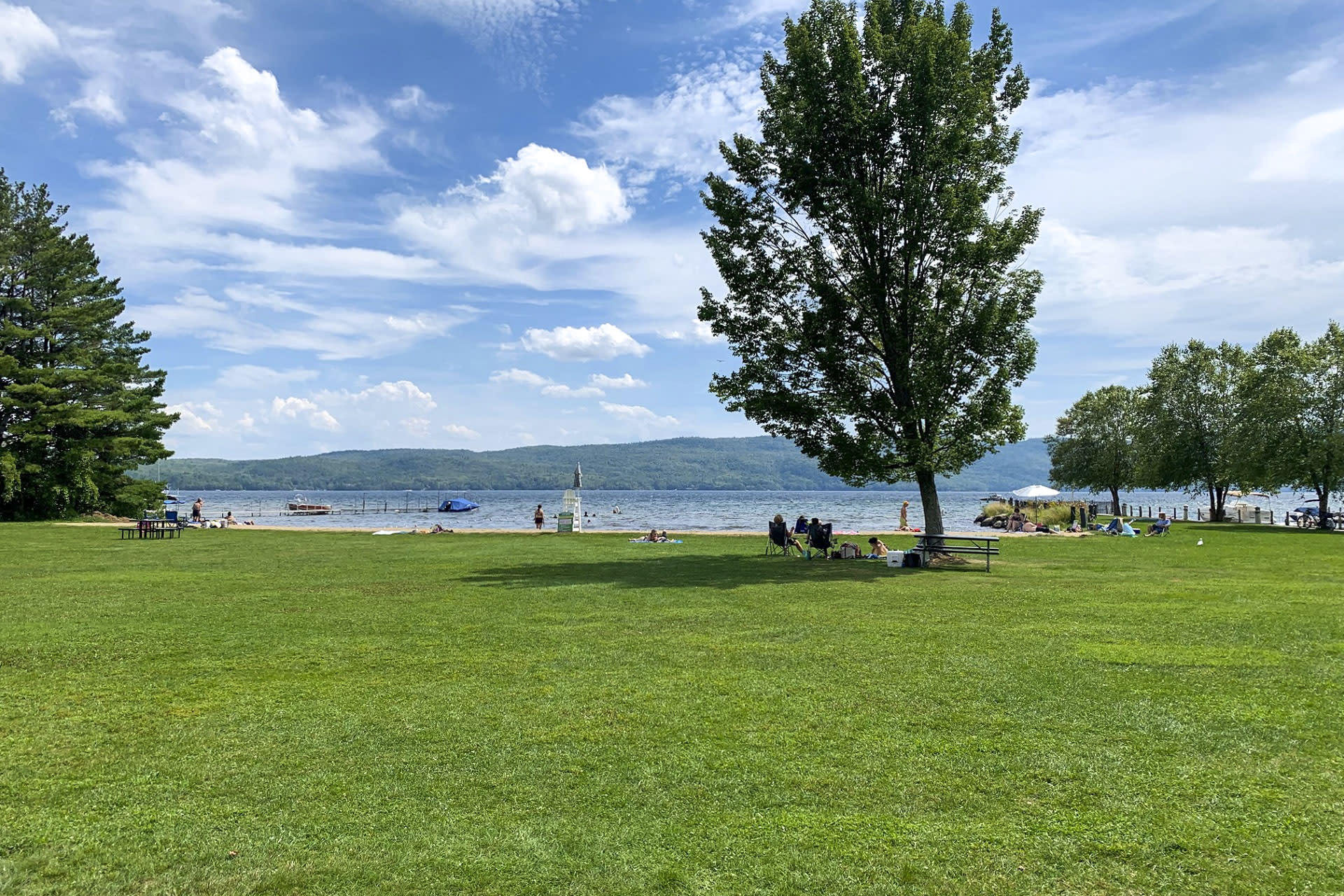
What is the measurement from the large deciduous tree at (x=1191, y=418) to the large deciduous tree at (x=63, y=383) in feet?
192

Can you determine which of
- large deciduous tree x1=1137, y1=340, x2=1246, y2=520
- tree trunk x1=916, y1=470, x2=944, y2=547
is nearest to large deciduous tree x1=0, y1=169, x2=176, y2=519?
tree trunk x1=916, y1=470, x2=944, y2=547

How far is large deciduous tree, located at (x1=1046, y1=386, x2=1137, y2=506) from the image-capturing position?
56594 mm

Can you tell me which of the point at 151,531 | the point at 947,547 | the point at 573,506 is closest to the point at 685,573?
the point at 947,547

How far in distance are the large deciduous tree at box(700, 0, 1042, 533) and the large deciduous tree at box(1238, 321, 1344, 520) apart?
2882cm

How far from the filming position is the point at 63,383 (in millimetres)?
42906

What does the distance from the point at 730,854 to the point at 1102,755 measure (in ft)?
9.81

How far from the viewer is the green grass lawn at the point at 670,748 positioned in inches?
158

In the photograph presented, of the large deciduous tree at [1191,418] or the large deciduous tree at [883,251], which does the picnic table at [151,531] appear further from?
the large deciduous tree at [1191,418]

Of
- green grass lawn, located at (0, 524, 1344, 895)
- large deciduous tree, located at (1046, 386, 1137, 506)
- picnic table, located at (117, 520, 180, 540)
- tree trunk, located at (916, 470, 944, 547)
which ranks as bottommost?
green grass lawn, located at (0, 524, 1344, 895)

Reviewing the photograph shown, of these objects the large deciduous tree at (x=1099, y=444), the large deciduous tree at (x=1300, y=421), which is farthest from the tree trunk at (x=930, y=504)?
the large deciduous tree at (x=1099, y=444)

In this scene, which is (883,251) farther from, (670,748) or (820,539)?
(670,748)

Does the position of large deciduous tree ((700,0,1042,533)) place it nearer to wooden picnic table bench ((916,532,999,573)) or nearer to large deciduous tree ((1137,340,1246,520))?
wooden picnic table bench ((916,532,999,573))

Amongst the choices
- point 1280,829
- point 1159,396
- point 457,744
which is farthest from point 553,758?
point 1159,396

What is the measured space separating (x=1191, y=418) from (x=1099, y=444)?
1003 centimetres
